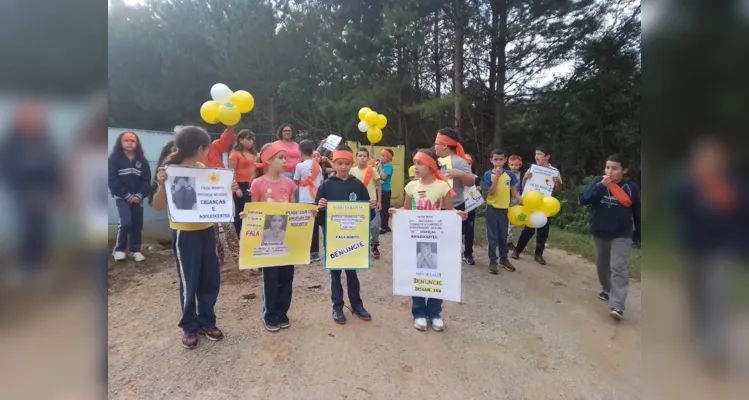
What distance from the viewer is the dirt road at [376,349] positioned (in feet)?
9.61

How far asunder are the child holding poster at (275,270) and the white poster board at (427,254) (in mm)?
1122

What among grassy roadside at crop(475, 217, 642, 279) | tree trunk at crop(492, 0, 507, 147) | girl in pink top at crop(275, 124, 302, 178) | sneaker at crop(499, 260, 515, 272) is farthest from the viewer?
tree trunk at crop(492, 0, 507, 147)

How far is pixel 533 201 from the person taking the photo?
5.53 m

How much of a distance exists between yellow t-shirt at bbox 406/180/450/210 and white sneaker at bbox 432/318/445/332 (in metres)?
1.17

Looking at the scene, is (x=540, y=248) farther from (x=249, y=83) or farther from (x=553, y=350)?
(x=249, y=83)

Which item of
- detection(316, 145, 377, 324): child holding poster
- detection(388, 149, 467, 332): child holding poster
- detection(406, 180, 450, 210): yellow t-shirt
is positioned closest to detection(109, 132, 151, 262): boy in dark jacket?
detection(316, 145, 377, 324): child holding poster

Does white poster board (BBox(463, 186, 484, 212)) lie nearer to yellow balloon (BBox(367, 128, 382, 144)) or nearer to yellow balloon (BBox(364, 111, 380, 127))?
yellow balloon (BBox(367, 128, 382, 144))

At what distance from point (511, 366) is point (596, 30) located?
10751 millimetres

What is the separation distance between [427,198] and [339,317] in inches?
60.3

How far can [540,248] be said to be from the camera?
6.71m

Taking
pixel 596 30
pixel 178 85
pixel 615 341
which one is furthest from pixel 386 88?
pixel 615 341

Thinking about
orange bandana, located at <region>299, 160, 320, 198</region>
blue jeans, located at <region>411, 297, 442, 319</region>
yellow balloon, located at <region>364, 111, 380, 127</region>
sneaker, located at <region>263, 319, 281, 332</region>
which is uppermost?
yellow balloon, located at <region>364, 111, 380, 127</region>

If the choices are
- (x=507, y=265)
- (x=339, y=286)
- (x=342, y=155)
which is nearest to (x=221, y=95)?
(x=342, y=155)

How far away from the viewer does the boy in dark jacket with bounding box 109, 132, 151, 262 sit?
5.44 m
